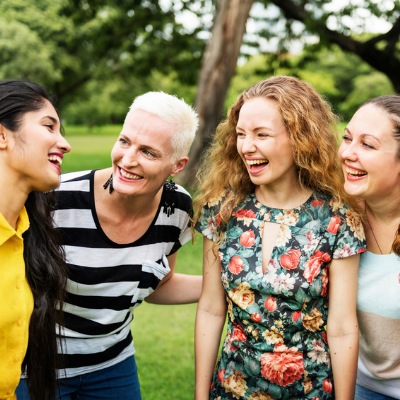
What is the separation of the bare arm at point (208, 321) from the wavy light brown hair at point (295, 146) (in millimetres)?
187

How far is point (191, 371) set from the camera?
4.78 m

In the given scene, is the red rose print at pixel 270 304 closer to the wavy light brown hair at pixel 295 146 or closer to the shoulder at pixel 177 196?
the wavy light brown hair at pixel 295 146

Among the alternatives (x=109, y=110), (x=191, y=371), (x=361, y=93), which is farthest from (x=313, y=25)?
(x=361, y=93)

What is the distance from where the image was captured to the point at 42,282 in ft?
7.46

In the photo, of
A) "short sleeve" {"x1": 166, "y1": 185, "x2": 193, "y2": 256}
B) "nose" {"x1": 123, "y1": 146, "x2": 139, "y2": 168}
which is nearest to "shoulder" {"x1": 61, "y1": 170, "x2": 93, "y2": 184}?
"nose" {"x1": 123, "y1": 146, "x2": 139, "y2": 168}

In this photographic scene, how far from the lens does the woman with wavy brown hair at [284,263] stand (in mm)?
2240

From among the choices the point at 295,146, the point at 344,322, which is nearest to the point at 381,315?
the point at 344,322

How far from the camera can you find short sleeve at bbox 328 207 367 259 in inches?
88.0

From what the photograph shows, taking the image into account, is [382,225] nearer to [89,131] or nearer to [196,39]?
[196,39]

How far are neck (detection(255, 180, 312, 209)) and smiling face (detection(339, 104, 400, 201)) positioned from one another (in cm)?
22

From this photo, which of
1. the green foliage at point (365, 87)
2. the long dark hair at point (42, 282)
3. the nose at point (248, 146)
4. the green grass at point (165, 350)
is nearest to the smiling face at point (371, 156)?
the nose at point (248, 146)

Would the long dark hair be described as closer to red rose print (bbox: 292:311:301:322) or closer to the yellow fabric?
the yellow fabric

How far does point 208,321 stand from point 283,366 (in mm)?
472

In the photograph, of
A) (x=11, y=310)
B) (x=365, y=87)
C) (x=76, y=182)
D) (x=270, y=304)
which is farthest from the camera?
(x=365, y=87)
